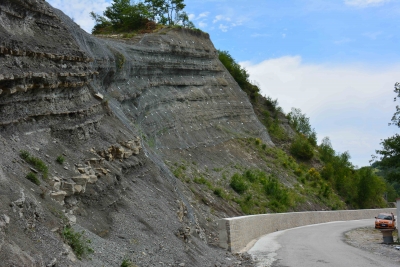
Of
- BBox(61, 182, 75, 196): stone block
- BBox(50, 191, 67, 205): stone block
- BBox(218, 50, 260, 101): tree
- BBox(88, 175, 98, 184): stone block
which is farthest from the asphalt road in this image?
BBox(218, 50, 260, 101): tree

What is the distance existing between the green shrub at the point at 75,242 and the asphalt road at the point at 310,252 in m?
9.07

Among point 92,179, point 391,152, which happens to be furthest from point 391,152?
point 92,179

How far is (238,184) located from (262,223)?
18.9 ft

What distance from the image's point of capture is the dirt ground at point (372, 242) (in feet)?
68.6

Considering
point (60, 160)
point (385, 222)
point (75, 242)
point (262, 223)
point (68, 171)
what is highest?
point (60, 160)

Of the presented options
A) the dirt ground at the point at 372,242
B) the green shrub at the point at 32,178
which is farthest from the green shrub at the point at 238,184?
the green shrub at the point at 32,178

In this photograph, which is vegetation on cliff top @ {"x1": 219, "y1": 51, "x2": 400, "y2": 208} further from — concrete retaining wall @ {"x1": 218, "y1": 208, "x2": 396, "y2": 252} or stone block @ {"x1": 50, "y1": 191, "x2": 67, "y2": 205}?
stone block @ {"x1": 50, "y1": 191, "x2": 67, "y2": 205}

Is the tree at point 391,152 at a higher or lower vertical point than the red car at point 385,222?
higher

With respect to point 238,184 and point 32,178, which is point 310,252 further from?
point 32,178

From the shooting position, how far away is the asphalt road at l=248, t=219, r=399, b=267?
58.7 ft

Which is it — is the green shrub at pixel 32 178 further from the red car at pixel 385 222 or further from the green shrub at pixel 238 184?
the red car at pixel 385 222

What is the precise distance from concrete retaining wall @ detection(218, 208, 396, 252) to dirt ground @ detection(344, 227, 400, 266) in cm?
429

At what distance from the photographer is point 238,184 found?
34.5m

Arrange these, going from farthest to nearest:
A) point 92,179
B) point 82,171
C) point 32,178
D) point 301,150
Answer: point 301,150
point 92,179
point 82,171
point 32,178
